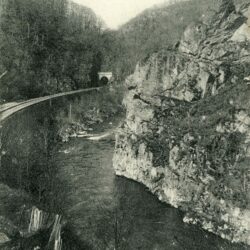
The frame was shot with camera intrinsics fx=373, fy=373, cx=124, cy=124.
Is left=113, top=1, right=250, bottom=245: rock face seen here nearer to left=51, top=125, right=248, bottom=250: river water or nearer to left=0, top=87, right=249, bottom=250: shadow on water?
left=51, top=125, right=248, bottom=250: river water

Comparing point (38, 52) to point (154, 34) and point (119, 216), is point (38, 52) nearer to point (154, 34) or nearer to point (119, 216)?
point (154, 34)

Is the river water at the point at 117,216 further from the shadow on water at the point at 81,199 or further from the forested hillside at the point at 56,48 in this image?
the forested hillside at the point at 56,48

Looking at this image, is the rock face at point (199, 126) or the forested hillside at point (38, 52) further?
the forested hillside at point (38, 52)

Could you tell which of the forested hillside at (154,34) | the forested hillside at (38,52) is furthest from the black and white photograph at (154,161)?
the forested hillside at (154,34)

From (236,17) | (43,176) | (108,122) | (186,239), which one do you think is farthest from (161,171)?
(108,122)

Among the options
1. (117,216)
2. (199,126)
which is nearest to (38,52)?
(199,126)

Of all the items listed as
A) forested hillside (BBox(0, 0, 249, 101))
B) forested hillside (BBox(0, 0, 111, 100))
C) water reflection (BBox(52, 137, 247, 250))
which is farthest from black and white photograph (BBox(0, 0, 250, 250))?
forested hillside (BBox(0, 0, 111, 100))
